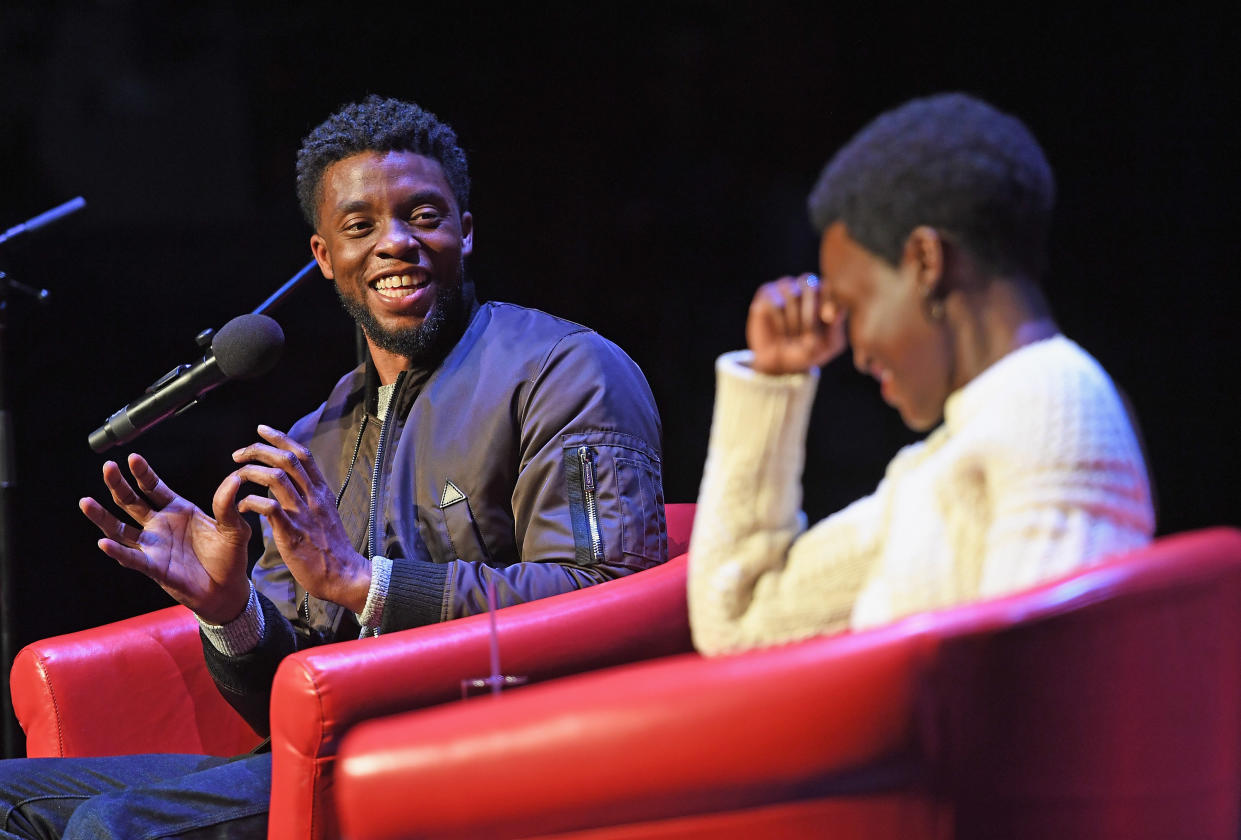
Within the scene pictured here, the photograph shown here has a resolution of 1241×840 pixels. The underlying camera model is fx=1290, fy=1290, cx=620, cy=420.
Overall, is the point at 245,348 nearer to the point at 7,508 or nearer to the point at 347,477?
the point at 347,477

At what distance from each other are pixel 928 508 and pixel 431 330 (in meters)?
1.14

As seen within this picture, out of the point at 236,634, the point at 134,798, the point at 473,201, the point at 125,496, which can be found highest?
the point at 473,201

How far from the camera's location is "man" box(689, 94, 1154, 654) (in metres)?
1.01

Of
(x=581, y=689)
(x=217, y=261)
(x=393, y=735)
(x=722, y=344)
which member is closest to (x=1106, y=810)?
(x=581, y=689)

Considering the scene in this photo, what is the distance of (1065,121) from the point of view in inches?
98.1

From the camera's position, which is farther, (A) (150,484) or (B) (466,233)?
(B) (466,233)

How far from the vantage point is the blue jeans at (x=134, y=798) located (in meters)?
1.60

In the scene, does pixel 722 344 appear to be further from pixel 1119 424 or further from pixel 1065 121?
pixel 1119 424

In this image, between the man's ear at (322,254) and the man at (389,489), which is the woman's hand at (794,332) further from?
the man's ear at (322,254)

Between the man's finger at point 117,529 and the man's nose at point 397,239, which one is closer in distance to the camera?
the man's finger at point 117,529

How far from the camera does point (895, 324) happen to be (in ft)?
3.54

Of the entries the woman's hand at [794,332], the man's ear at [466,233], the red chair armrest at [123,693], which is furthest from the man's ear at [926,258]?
the red chair armrest at [123,693]

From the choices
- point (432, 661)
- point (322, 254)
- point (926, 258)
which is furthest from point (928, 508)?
point (322, 254)

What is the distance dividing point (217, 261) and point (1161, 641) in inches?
101
